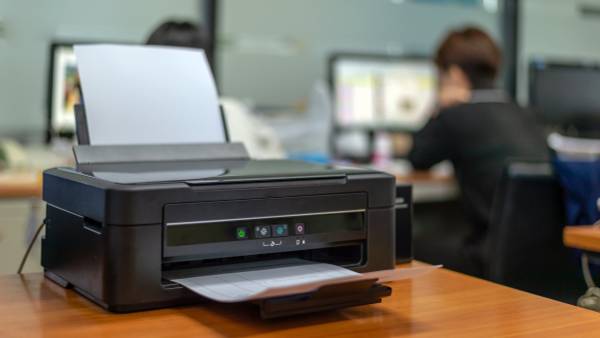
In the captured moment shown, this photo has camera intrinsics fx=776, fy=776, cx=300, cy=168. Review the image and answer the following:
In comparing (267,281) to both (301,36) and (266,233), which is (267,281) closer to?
(266,233)

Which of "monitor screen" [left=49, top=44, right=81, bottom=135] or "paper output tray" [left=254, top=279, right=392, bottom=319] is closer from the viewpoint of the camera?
"paper output tray" [left=254, top=279, right=392, bottom=319]

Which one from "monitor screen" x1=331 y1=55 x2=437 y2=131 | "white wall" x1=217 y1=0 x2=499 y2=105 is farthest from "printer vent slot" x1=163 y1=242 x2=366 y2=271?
"white wall" x1=217 y1=0 x2=499 y2=105

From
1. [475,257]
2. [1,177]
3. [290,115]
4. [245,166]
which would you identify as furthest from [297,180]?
[290,115]

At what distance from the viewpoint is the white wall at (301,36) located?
366cm

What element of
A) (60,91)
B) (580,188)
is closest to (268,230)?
(580,188)

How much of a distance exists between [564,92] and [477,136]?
1.48m

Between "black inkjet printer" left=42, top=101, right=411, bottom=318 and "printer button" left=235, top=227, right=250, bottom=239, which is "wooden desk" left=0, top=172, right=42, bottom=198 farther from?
"printer button" left=235, top=227, right=250, bottom=239

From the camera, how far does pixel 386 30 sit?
405cm

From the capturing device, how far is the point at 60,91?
3.04m

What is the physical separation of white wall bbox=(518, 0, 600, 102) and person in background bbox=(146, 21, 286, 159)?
224cm

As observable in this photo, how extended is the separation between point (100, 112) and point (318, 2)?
9.22ft

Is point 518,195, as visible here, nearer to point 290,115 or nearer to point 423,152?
point 423,152

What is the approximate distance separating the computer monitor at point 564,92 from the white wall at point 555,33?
1.57 ft

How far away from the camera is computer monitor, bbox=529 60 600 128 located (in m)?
3.85
